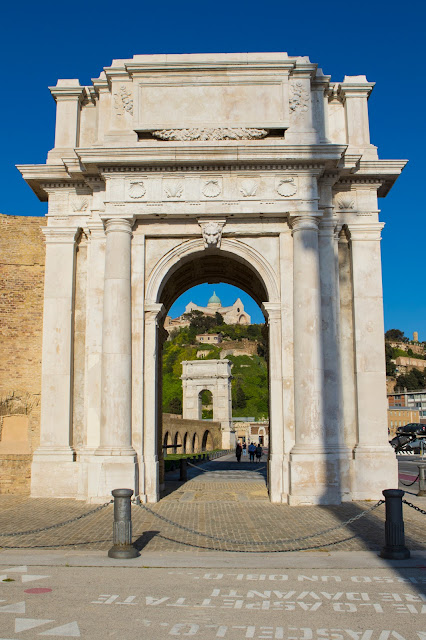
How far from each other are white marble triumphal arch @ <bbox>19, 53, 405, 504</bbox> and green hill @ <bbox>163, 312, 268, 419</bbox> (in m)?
82.2

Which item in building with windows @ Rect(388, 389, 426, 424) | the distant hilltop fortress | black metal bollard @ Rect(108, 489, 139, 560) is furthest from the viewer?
the distant hilltop fortress

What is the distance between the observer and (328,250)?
55.5 ft

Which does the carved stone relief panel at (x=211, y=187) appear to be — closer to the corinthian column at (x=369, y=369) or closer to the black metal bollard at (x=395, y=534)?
the corinthian column at (x=369, y=369)

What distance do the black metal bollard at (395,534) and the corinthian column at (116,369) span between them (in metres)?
7.41

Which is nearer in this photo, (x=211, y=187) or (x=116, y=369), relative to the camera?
(x=116, y=369)

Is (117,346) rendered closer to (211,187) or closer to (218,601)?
(211,187)

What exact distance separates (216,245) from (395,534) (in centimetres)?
957

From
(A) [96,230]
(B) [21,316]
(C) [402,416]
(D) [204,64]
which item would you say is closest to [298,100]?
(D) [204,64]

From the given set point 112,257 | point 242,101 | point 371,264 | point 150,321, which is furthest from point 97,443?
point 242,101

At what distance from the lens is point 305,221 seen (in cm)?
1628

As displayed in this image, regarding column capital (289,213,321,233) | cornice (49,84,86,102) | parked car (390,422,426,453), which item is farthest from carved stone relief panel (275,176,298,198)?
parked car (390,422,426,453)

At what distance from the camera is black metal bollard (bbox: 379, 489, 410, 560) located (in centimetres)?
882

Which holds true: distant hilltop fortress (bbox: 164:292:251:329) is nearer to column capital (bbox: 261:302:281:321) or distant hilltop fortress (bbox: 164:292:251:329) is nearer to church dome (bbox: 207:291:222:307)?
church dome (bbox: 207:291:222:307)

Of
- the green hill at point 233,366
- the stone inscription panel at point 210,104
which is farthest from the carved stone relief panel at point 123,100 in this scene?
the green hill at point 233,366
